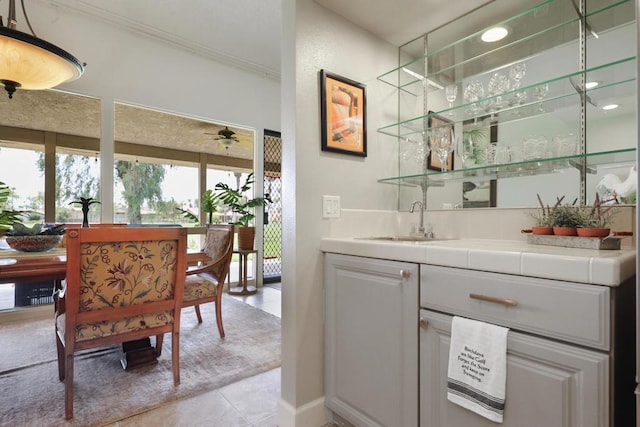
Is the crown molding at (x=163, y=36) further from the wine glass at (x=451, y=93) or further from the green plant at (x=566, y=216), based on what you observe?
the green plant at (x=566, y=216)

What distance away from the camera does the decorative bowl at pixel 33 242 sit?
2112 millimetres

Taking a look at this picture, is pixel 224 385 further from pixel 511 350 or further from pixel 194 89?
pixel 194 89

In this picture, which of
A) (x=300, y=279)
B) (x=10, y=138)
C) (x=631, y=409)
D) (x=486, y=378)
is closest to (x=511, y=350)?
(x=486, y=378)

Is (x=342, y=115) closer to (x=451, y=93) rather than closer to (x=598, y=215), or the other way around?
(x=451, y=93)

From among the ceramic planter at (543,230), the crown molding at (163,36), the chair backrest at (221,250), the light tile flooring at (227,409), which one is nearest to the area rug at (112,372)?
the light tile flooring at (227,409)

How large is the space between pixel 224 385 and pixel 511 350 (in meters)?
1.76

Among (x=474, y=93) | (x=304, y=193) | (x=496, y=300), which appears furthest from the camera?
(x=474, y=93)

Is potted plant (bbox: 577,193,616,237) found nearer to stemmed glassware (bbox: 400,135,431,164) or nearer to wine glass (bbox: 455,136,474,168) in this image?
wine glass (bbox: 455,136,474,168)

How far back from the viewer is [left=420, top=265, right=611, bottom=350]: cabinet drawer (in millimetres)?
848

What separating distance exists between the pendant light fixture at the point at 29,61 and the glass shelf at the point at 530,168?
2518mm

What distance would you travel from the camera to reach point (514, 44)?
1.73 m

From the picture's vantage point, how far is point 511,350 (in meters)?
0.99

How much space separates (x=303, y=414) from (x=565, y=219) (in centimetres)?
153

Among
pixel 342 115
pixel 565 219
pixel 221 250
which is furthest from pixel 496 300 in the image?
pixel 221 250
